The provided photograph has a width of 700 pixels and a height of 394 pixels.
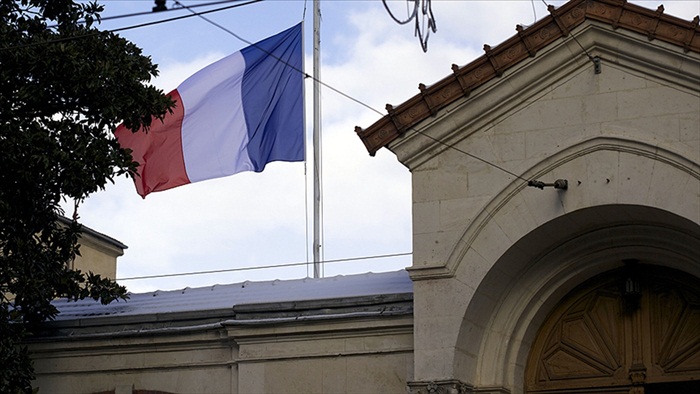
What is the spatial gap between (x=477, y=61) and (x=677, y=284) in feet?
13.4

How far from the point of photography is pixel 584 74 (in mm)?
16828

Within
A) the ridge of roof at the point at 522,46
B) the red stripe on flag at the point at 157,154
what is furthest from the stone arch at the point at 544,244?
the red stripe on flag at the point at 157,154

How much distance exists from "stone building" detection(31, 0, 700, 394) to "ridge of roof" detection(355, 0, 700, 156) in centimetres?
2

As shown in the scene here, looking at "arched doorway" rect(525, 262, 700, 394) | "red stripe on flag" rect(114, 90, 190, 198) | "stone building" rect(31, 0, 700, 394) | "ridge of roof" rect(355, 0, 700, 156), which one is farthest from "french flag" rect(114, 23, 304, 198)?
"arched doorway" rect(525, 262, 700, 394)

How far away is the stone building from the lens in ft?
53.4

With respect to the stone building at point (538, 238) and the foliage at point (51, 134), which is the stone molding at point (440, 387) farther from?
the foliage at point (51, 134)

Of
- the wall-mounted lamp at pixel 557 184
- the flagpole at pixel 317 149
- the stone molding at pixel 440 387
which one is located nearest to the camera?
the wall-mounted lamp at pixel 557 184

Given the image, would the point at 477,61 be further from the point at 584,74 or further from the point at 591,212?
the point at 591,212

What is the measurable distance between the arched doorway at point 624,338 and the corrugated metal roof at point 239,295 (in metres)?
2.27

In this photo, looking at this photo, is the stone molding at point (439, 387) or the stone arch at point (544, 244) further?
the stone molding at point (439, 387)

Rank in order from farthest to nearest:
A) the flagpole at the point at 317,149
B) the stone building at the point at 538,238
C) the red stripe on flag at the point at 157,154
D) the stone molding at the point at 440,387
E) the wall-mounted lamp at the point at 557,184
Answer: the flagpole at the point at 317,149 → the red stripe on flag at the point at 157,154 → the stone molding at the point at 440,387 → the wall-mounted lamp at the point at 557,184 → the stone building at the point at 538,238

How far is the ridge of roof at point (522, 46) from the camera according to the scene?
16094mm

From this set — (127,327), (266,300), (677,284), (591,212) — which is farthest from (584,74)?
(127,327)

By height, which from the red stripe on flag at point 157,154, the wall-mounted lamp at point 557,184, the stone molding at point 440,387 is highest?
the red stripe on flag at point 157,154
